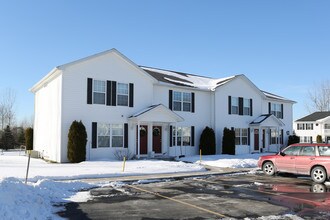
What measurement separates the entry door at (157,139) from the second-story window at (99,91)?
456 cm

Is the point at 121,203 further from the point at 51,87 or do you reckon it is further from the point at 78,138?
the point at 51,87

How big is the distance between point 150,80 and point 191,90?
13.9ft

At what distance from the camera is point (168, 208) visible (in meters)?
8.88

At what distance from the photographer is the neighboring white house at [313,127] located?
6122 centimetres

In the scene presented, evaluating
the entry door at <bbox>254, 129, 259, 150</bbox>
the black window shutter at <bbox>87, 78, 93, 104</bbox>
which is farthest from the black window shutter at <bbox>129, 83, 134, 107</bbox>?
the entry door at <bbox>254, 129, 259, 150</bbox>

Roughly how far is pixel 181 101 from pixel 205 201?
16927 millimetres

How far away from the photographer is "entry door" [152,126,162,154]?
2431cm

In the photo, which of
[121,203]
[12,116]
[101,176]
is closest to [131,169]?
[101,176]

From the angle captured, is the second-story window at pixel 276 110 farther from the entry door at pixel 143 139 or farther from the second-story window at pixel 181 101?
the entry door at pixel 143 139

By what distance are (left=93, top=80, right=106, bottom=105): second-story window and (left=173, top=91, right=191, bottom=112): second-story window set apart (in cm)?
623

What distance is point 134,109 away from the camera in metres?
23.2

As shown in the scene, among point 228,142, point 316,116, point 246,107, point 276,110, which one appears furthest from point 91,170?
point 316,116

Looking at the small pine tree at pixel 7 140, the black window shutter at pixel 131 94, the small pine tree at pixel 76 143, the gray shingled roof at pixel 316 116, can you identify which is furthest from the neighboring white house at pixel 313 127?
the small pine tree at pixel 76 143

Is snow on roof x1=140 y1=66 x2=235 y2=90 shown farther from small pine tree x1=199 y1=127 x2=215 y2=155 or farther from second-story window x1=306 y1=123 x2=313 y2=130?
second-story window x1=306 y1=123 x2=313 y2=130
